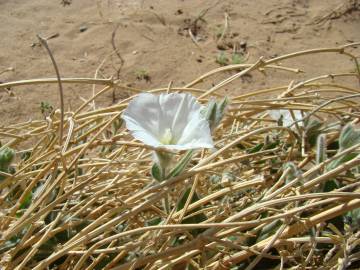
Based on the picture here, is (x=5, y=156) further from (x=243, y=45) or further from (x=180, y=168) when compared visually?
(x=243, y=45)

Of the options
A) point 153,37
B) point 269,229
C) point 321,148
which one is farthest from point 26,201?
point 153,37

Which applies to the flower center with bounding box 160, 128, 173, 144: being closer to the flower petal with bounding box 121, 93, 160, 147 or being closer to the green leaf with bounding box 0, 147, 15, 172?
the flower petal with bounding box 121, 93, 160, 147

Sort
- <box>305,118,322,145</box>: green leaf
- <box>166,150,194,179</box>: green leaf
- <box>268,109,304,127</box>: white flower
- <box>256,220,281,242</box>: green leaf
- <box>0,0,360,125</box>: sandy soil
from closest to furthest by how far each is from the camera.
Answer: <box>166,150,194,179</box>: green leaf, <box>256,220,281,242</box>: green leaf, <box>305,118,322,145</box>: green leaf, <box>268,109,304,127</box>: white flower, <box>0,0,360,125</box>: sandy soil

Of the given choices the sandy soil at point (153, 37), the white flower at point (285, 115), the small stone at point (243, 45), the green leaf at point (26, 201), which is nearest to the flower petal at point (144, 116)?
the green leaf at point (26, 201)

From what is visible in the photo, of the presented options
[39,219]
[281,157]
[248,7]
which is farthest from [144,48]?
[39,219]

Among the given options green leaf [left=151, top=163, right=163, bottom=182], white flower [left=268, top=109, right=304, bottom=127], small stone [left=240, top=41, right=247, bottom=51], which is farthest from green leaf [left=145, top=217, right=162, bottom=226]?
small stone [left=240, top=41, right=247, bottom=51]

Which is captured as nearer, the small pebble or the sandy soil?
the sandy soil

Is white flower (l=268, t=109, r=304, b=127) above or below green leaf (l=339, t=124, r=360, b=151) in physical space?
below
